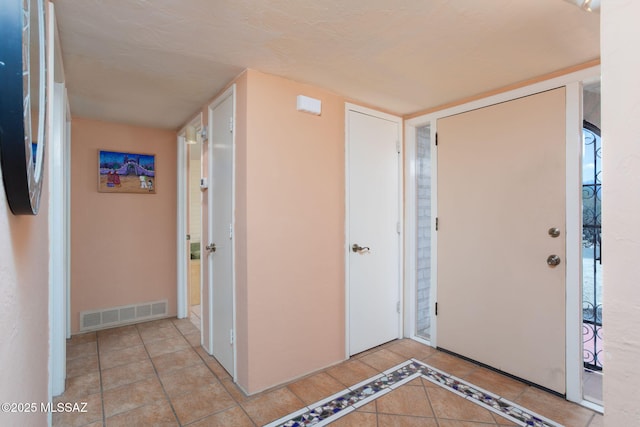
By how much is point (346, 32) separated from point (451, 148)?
1505 millimetres

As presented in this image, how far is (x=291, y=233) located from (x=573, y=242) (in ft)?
6.18

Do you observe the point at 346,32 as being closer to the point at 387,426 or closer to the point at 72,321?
the point at 387,426

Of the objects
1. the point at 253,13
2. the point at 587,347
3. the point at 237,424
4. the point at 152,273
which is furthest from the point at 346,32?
the point at 152,273

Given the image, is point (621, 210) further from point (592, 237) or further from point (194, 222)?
point (194, 222)

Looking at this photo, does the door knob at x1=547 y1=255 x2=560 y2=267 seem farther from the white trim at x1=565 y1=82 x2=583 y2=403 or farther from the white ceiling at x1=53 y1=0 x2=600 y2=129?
the white ceiling at x1=53 y1=0 x2=600 y2=129

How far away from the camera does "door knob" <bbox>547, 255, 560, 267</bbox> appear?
6.85ft

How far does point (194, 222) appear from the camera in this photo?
448 cm

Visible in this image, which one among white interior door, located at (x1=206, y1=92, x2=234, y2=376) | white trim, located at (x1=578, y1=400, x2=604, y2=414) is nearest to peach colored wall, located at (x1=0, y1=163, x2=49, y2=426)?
white interior door, located at (x1=206, y1=92, x2=234, y2=376)

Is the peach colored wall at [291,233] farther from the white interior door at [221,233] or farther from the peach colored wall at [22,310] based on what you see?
the peach colored wall at [22,310]

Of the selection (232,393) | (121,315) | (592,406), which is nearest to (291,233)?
(232,393)

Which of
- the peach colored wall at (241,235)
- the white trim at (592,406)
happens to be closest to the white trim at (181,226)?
the peach colored wall at (241,235)

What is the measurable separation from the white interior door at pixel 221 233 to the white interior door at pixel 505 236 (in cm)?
180

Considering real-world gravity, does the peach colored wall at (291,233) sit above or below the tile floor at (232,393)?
above

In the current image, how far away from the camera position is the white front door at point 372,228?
8.71 feet
